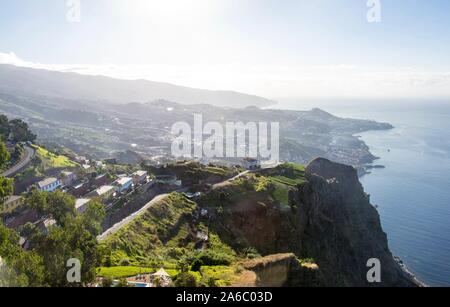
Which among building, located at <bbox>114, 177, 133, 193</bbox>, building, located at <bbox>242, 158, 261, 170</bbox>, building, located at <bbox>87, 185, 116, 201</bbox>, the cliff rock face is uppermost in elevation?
building, located at <bbox>242, 158, 261, 170</bbox>

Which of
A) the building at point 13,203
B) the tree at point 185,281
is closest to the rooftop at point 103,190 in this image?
the building at point 13,203

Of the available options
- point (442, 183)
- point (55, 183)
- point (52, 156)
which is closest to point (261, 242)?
point (55, 183)

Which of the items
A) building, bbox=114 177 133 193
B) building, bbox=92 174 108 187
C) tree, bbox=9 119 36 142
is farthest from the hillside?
tree, bbox=9 119 36 142

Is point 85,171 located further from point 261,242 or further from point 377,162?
point 377,162

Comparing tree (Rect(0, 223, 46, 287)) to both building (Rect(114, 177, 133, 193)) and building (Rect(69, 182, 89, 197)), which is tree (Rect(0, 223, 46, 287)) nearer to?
building (Rect(114, 177, 133, 193))

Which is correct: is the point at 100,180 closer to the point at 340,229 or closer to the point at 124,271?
the point at 124,271

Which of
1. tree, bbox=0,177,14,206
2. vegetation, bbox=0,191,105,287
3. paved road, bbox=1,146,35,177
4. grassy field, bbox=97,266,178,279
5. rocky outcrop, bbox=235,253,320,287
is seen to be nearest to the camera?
vegetation, bbox=0,191,105,287

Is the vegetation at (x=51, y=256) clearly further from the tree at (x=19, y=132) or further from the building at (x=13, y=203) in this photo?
the tree at (x=19, y=132)
